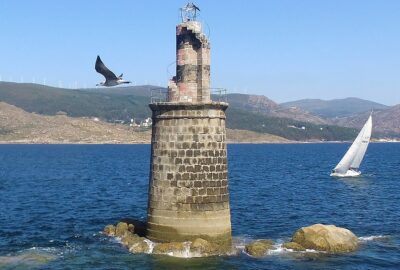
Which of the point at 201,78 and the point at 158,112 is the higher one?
the point at 201,78

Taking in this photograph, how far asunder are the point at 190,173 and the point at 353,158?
9004cm

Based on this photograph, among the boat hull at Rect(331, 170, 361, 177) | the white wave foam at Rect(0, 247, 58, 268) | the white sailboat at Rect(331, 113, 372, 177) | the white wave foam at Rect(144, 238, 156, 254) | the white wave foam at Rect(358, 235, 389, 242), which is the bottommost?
the white wave foam at Rect(0, 247, 58, 268)

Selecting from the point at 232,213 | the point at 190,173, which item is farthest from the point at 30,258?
the point at 232,213

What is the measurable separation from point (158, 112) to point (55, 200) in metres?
37.8

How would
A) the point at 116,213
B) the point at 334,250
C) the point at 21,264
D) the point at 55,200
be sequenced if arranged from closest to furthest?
the point at 21,264 < the point at 334,250 < the point at 116,213 < the point at 55,200

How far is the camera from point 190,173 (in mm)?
34469

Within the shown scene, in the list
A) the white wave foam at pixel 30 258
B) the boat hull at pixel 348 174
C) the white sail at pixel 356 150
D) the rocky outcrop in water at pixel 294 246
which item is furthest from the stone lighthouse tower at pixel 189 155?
the white sail at pixel 356 150

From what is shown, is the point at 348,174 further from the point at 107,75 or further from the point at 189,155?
the point at 107,75

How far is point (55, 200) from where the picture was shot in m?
68.4

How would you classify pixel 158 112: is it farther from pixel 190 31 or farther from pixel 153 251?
pixel 153 251

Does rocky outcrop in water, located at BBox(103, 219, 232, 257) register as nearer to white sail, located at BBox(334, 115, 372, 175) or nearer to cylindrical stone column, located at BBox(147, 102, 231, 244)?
cylindrical stone column, located at BBox(147, 102, 231, 244)

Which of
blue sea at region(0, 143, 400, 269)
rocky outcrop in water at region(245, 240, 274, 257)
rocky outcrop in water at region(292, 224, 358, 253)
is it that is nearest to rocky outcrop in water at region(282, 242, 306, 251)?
rocky outcrop in water at region(292, 224, 358, 253)

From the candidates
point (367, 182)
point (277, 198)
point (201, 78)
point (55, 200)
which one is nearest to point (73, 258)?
point (201, 78)

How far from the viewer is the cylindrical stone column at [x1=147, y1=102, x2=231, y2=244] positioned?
3450cm
